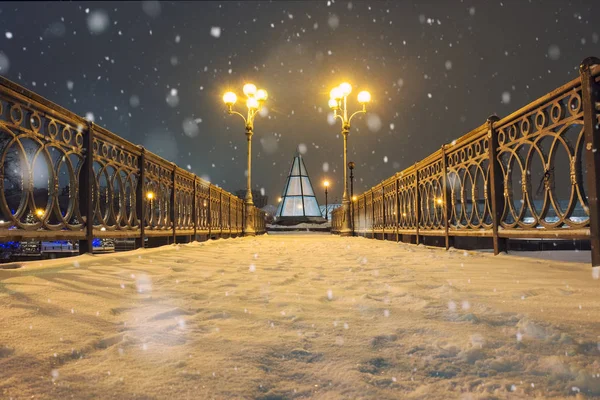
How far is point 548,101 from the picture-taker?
3949 mm

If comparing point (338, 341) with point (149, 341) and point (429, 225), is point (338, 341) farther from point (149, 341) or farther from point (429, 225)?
point (429, 225)

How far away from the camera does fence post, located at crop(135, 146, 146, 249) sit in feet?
22.0

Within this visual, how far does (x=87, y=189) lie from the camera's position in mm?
4934

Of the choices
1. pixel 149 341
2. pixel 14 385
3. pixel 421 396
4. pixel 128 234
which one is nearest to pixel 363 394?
pixel 421 396

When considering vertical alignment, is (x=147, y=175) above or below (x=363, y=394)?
above

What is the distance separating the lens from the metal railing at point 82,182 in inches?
146

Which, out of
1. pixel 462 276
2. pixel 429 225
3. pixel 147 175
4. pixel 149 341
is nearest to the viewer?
pixel 149 341

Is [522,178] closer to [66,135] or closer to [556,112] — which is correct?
[556,112]

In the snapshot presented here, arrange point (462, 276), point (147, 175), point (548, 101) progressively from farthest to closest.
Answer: point (147, 175) < point (548, 101) < point (462, 276)

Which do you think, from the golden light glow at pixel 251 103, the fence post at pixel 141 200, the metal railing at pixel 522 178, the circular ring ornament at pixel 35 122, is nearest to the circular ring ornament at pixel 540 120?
the metal railing at pixel 522 178

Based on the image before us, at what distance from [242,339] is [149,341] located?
0.42 metres

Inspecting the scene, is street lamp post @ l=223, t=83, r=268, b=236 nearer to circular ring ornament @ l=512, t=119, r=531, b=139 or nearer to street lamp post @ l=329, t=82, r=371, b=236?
street lamp post @ l=329, t=82, r=371, b=236

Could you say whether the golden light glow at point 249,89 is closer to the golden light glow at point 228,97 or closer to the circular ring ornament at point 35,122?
the golden light glow at point 228,97

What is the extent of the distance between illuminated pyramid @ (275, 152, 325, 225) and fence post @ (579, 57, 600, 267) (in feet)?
134
